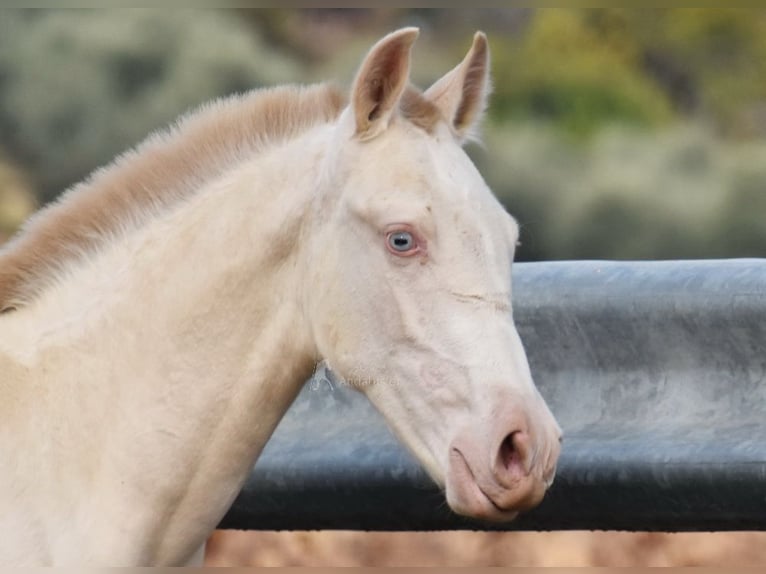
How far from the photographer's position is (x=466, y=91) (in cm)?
488

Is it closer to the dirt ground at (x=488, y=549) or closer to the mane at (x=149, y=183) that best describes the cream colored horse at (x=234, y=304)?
the mane at (x=149, y=183)

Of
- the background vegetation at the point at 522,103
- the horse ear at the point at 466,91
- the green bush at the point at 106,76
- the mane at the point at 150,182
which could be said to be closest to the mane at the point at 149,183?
the mane at the point at 150,182

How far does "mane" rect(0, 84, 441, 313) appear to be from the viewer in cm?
478

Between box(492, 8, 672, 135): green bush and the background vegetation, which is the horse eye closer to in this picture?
the background vegetation

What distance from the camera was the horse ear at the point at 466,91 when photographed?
479 centimetres

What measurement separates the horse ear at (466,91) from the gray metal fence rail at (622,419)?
3.51ft

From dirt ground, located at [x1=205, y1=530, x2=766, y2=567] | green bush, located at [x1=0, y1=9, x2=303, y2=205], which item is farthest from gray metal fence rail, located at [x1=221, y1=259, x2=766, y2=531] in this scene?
green bush, located at [x1=0, y1=9, x2=303, y2=205]

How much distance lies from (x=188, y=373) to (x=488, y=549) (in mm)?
2743

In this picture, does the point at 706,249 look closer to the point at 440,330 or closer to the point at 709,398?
the point at 709,398

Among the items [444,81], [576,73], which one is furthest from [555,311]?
[576,73]

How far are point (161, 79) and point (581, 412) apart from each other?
1801 centimetres

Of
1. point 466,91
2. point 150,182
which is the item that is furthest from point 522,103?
point 150,182

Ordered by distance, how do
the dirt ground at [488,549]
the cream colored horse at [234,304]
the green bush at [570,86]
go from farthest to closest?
the green bush at [570,86]
the dirt ground at [488,549]
the cream colored horse at [234,304]

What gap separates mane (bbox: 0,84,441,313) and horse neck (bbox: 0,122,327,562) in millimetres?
150
